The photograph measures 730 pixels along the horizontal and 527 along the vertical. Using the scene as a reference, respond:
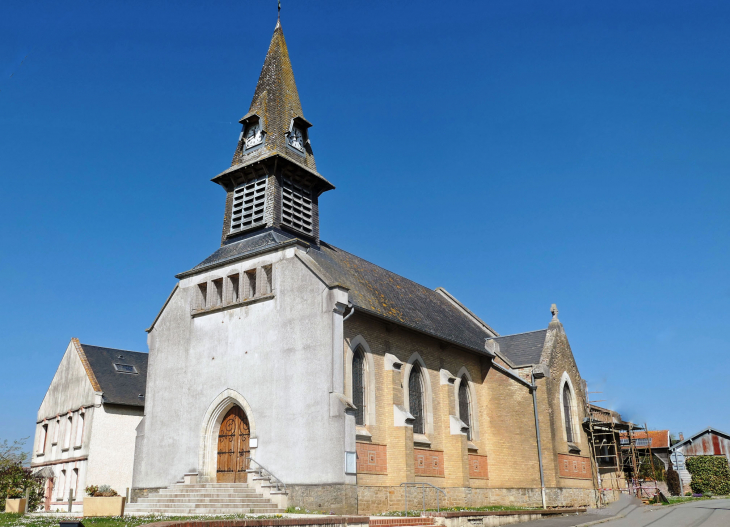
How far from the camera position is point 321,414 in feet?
60.8

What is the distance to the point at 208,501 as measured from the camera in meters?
18.2

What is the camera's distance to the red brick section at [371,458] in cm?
1958

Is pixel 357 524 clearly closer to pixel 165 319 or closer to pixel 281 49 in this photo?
pixel 165 319

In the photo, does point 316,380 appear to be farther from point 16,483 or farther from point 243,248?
point 16,483

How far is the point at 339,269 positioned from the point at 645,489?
23.3 meters

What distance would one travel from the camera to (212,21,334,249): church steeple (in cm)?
2445

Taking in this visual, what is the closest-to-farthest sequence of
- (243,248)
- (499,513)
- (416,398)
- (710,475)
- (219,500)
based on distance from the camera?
1. (219,500)
2. (499,513)
3. (243,248)
4. (416,398)
5. (710,475)

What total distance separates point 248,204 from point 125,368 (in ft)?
56.2

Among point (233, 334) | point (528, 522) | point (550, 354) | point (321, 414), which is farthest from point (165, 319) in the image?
point (550, 354)

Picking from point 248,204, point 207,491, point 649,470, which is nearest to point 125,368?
point 248,204

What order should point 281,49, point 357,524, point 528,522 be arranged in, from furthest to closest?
point 281,49, point 528,522, point 357,524

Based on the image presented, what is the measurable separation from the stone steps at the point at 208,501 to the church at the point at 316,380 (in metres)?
0.25

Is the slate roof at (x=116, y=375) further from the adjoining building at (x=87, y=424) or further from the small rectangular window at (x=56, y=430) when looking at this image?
the small rectangular window at (x=56, y=430)

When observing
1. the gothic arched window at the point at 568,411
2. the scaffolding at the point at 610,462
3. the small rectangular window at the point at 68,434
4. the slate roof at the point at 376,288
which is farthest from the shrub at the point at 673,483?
the small rectangular window at the point at 68,434
